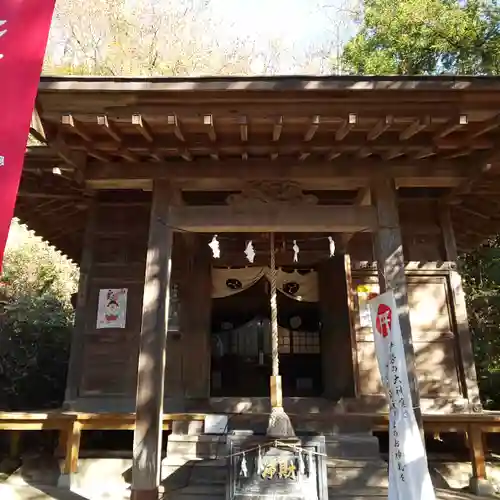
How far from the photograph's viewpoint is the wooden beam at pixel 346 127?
15.2ft

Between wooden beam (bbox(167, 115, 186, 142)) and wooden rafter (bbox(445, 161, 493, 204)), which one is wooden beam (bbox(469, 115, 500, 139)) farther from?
wooden beam (bbox(167, 115, 186, 142))

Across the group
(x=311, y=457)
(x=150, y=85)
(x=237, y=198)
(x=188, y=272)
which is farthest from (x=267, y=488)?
(x=150, y=85)

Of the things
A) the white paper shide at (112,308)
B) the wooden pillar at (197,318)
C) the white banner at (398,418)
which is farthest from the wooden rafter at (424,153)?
the white paper shide at (112,308)

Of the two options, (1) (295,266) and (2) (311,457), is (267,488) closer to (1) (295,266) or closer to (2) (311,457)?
(2) (311,457)

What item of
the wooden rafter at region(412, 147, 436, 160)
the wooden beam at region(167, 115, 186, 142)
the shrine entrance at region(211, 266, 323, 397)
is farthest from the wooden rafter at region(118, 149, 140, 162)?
the shrine entrance at region(211, 266, 323, 397)

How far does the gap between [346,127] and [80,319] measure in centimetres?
486

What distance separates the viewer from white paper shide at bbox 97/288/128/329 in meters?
7.05

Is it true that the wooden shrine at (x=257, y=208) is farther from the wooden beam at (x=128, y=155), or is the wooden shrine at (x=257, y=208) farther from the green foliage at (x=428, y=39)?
the green foliage at (x=428, y=39)

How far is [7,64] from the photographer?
3.28m

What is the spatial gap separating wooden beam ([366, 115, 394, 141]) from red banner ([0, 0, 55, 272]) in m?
3.19

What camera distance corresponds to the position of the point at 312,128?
4820 millimetres

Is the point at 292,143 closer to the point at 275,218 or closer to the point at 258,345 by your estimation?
the point at 275,218

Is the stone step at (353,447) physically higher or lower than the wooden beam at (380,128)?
lower

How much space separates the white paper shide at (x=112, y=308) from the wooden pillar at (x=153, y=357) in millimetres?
2205
